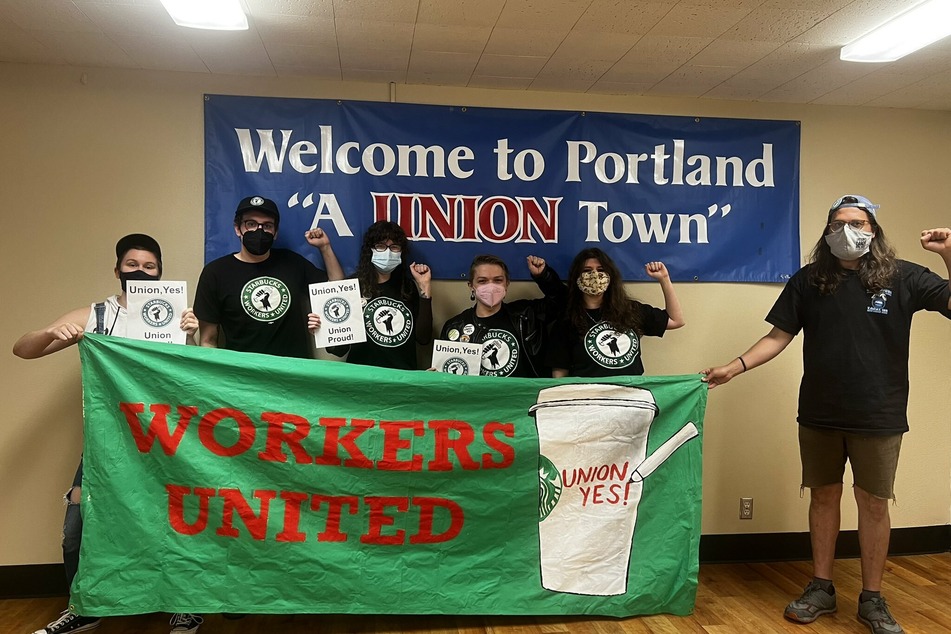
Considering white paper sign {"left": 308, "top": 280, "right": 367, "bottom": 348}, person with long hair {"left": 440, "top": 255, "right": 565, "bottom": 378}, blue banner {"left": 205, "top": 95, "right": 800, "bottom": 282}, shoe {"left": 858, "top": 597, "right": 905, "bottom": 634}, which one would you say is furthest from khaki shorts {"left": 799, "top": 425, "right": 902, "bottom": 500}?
white paper sign {"left": 308, "top": 280, "right": 367, "bottom": 348}

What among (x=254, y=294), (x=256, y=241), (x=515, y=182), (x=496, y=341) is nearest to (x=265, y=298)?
(x=254, y=294)

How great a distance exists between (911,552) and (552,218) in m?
2.62

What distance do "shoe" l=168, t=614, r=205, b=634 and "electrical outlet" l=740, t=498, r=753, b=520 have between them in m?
2.57

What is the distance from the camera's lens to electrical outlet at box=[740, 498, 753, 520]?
3.26m

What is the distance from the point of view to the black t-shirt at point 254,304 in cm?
265

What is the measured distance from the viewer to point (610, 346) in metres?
2.68

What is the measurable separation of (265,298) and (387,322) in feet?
1.69

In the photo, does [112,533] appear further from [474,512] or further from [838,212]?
[838,212]

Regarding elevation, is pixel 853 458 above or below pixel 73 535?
above

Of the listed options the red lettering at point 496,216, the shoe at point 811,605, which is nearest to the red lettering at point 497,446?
the red lettering at point 496,216

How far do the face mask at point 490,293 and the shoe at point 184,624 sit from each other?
5.52 ft

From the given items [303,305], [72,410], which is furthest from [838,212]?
[72,410]

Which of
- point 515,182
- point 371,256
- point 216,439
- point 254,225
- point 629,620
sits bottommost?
point 629,620

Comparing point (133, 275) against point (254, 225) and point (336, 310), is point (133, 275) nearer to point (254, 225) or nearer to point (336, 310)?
point (254, 225)
